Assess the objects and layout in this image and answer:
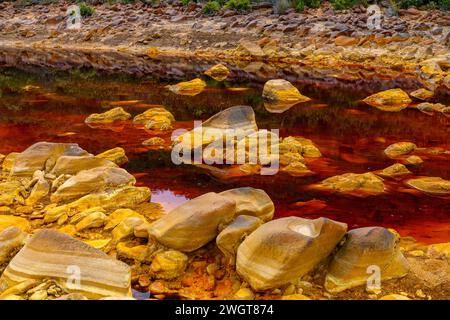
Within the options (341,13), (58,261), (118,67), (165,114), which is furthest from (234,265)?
(341,13)

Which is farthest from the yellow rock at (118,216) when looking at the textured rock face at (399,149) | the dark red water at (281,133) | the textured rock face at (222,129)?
the textured rock face at (399,149)

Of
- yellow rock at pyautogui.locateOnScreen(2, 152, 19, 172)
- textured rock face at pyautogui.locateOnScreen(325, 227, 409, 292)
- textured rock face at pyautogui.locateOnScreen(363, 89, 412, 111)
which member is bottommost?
textured rock face at pyautogui.locateOnScreen(363, 89, 412, 111)

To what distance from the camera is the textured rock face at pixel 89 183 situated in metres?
8.07

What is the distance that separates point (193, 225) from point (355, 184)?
395 cm

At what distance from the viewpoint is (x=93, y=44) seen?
35719 millimetres

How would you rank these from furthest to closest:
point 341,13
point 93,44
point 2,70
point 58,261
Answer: point 93,44 → point 341,13 → point 2,70 → point 58,261

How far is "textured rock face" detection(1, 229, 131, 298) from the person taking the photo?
5.25 m

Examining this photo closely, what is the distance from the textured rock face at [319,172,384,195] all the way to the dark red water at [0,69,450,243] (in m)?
0.24

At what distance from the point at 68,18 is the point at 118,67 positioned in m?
15.8

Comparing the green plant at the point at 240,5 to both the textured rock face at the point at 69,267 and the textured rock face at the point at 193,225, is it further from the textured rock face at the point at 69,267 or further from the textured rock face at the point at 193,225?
the textured rock face at the point at 69,267

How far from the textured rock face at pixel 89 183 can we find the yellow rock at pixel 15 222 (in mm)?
753

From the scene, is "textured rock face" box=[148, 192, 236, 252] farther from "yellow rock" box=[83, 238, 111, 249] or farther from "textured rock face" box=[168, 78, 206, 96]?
"textured rock face" box=[168, 78, 206, 96]

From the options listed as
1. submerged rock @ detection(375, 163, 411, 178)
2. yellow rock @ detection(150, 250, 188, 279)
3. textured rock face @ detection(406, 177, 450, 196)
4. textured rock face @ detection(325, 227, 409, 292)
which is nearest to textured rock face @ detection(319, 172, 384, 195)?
submerged rock @ detection(375, 163, 411, 178)

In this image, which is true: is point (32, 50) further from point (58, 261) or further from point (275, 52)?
point (58, 261)
